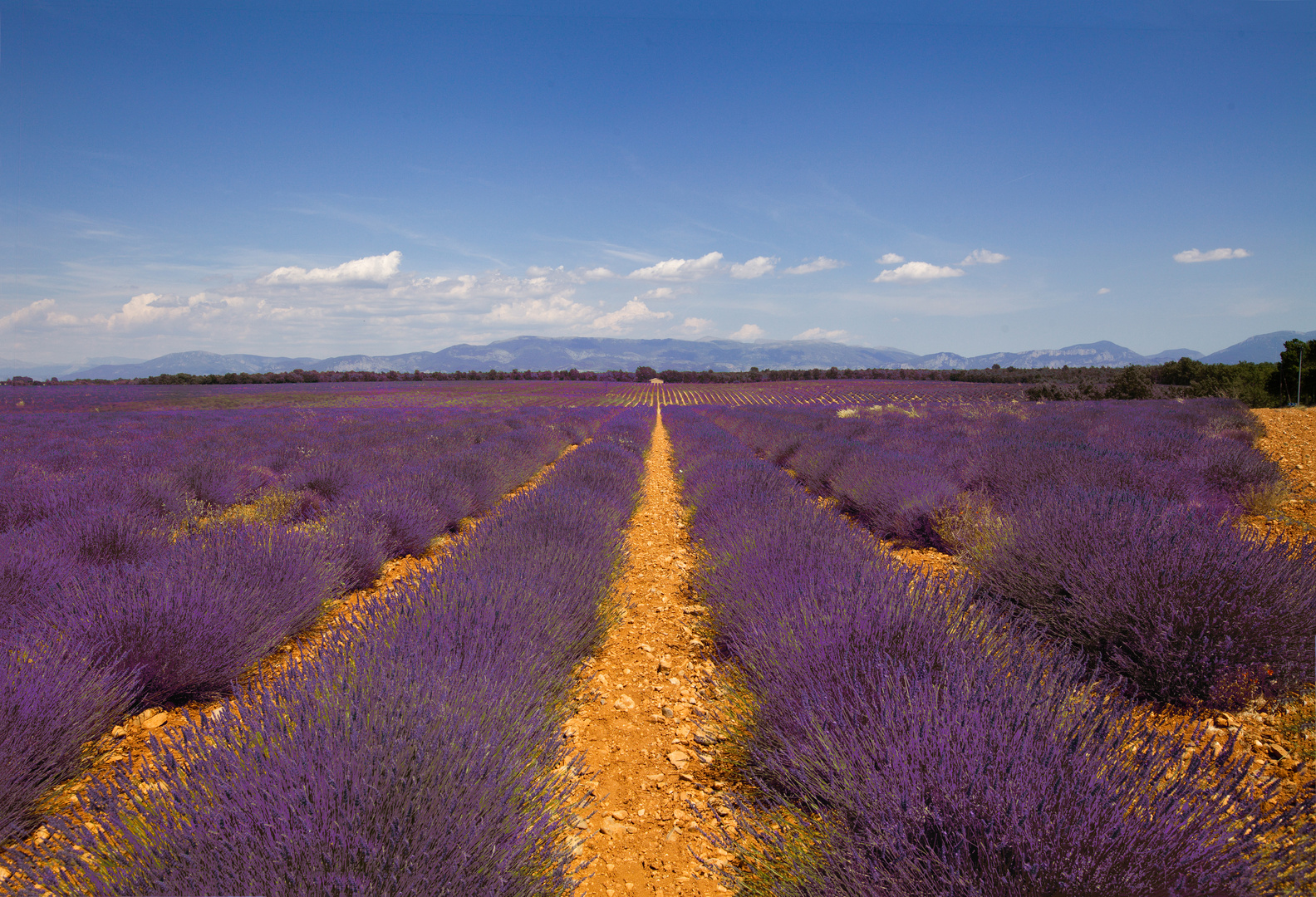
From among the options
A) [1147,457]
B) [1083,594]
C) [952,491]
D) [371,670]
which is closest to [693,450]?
[952,491]

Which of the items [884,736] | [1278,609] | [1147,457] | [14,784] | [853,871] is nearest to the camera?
[853,871]

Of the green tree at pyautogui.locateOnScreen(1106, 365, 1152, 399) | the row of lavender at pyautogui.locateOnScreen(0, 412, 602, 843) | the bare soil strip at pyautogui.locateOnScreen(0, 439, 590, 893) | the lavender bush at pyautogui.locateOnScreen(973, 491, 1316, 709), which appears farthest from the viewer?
the green tree at pyautogui.locateOnScreen(1106, 365, 1152, 399)

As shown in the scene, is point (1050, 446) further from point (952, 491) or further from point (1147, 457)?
point (952, 491)

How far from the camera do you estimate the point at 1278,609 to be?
2420 millimetres

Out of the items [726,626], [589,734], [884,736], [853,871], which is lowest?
[589,734]

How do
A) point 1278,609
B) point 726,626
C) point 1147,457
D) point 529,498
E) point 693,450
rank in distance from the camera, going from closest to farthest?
point 1278,609 < point 726,626 < point 529,498 < point 1147,457 < point 693,450

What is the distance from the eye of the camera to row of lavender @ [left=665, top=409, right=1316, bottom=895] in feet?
3.84

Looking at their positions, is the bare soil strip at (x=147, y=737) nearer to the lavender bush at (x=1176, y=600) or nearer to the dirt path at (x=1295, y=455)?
the lavender bush at (x=1176, y=600)

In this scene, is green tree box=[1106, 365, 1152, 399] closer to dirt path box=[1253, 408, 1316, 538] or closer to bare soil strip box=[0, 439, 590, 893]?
dirt path box=[1253, 408, 1316, 538]

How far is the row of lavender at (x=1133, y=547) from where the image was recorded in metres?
2.39

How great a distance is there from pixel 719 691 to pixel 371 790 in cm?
205

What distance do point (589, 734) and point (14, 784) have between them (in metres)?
2.26

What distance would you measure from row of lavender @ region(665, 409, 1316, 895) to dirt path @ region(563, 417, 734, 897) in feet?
1.03

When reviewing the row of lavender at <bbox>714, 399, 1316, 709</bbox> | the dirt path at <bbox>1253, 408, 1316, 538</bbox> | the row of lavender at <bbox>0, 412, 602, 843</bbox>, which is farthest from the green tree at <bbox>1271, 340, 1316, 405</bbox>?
the row of lavender at <bbox>0, 412, 602, 843</bbox>
